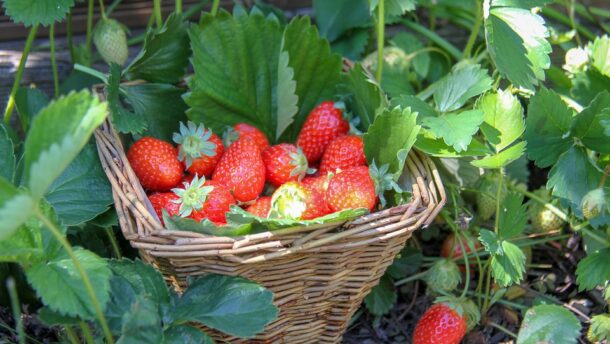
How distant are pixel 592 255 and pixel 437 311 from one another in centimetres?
30

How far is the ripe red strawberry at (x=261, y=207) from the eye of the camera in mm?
1224

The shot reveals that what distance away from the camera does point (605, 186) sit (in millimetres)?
1305

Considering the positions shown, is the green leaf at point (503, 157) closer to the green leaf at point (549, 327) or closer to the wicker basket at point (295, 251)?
the wicker basket at point (295, 251)

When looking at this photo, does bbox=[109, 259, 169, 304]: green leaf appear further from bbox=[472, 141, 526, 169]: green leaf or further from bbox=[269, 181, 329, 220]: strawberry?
bbox=[472, 141, 526, 169]: green leaf

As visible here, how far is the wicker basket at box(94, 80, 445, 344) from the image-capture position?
1072mm

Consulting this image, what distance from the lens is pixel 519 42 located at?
4.29 feet

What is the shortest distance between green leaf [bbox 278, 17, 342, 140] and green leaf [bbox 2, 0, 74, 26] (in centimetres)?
39

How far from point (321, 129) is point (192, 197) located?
0.99ft

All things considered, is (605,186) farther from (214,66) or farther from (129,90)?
(129,90)

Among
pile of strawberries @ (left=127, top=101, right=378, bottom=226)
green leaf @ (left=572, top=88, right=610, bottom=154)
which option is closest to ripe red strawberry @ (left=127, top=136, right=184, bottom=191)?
pile of strawberries @ (left=127, top=101, right=378, bottom=226)

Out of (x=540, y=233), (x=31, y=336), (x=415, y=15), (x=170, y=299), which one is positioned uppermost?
(x=415, y=15)

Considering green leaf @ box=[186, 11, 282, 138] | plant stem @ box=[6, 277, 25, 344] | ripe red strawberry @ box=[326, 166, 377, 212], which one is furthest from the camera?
green leaf @ box=[186, 11, 282, 138]

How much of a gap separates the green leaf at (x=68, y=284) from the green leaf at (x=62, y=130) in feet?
0.64

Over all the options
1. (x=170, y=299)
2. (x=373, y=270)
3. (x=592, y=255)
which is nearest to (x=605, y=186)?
(x=592, y=255)
